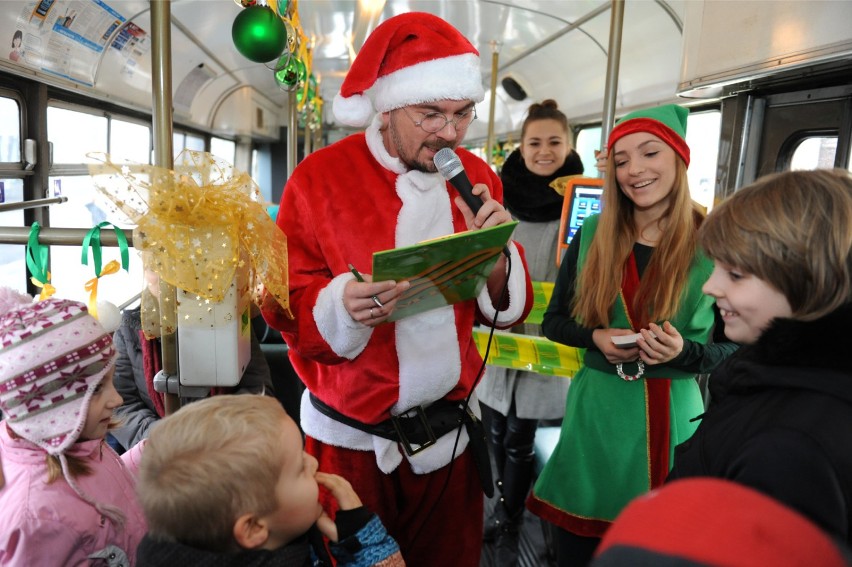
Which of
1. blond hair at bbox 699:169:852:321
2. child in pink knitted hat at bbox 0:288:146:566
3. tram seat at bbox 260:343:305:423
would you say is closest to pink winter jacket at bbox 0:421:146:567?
child in pink knitted hat at bbox 0:288:146:566

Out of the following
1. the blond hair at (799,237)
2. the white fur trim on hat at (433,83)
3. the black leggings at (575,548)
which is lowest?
the black leggings at (575,548)

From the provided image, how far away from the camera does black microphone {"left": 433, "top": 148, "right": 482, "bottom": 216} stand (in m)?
1.46

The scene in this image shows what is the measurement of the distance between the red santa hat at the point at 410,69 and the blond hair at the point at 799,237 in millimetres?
846

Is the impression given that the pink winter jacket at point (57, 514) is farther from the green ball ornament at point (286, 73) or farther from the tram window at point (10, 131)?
the tram window at point (10, 131)

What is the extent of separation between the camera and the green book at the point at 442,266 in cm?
123

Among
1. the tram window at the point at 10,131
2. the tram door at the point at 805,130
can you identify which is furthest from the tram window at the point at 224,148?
the tram door at the point at 805,130

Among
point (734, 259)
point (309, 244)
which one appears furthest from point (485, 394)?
point (734, 259)

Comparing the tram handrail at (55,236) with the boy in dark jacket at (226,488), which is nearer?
the boy in dark jacket at (226,488)

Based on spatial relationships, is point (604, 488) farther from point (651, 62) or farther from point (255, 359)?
point (651, 62)

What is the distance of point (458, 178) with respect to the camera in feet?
4.84

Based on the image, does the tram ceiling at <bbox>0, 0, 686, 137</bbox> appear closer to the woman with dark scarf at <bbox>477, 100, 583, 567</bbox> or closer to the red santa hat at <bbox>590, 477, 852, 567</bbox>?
the woman with dark scarf at <bbox>477, 100, 583, 567</bbox>

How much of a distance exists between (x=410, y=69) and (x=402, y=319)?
0.69 meters

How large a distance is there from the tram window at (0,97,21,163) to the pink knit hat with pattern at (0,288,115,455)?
2.67 m

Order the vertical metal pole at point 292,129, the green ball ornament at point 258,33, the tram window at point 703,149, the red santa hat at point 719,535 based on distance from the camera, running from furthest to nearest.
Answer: the tram window at point 703,149, the vertical metal pole at point 292,129, the green ball ornament at point 258,33, the red santa hat at point 719,535
